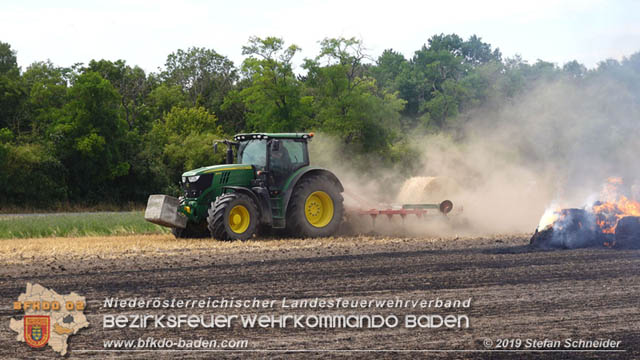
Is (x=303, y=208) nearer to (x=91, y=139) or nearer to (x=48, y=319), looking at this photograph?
(x=48, y=319)

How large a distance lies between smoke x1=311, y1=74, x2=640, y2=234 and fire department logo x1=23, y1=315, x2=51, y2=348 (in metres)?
11.8

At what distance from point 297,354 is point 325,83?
4542 cm

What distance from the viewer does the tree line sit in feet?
140

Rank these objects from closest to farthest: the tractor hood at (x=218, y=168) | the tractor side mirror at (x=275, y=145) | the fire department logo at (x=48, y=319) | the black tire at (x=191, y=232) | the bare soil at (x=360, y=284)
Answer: the bare soil at (x=360, y=284) → the fire department logo at (x=48, y=319) → the tractor hood at (x=218, y=168) → the tractor side mirror at (x=275, y=145) → the black tire at (x=191, y=232)

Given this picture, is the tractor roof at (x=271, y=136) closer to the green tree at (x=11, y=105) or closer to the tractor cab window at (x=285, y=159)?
the tractor cab window at (x=285, y=159)

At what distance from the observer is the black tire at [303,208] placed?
683 inches

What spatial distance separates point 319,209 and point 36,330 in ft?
36.0

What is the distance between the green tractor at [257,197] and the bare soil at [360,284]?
25.9 inches

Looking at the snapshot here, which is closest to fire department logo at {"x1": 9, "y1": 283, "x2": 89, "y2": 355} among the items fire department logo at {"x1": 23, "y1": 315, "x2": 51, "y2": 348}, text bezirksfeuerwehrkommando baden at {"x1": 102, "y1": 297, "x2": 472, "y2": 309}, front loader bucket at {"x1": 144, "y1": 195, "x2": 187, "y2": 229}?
fire department logo at {"x1": 23, "y1": 315, "x2": 51, "y2": 348}

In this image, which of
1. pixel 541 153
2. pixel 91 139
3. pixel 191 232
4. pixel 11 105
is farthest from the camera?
pixel 11 105

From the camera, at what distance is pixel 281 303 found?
889 cm

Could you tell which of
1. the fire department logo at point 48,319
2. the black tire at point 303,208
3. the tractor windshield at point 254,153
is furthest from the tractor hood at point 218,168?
the fire department logo at point 48,319

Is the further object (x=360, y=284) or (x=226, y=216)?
(x=226, y=216)

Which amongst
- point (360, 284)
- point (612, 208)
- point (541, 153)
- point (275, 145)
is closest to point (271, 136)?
point (275, 145)
